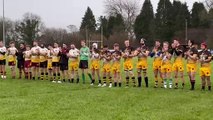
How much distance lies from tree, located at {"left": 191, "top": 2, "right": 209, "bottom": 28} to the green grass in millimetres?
77829

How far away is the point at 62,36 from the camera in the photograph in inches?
4001

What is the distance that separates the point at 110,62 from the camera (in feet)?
70.9

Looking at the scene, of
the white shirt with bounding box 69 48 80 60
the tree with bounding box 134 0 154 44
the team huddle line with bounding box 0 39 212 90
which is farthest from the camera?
the tree with bounding box 134 0 154 44

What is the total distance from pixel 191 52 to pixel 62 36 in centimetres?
8323

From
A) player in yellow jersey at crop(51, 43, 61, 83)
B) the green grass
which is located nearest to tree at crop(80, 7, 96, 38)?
player in yellow jersey at crop(51, 43, 61, 83)

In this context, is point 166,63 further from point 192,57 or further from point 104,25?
point 104,25

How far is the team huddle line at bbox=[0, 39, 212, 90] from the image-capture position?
20062mm

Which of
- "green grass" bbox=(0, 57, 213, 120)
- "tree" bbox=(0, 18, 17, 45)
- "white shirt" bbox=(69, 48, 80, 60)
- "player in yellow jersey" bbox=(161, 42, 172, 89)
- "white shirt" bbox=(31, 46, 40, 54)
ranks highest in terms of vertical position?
"tree" bbox=(0, 18, 17, 45)

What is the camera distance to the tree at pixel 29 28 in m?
102

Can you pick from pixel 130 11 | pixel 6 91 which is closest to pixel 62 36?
pixel 130 11

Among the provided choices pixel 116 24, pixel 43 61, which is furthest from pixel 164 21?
pixel 43 61

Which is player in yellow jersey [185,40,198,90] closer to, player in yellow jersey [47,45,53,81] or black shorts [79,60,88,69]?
black shorts [79,60,88,69]

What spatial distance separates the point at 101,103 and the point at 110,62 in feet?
20.9

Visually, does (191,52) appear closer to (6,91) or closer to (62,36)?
(6,91)
